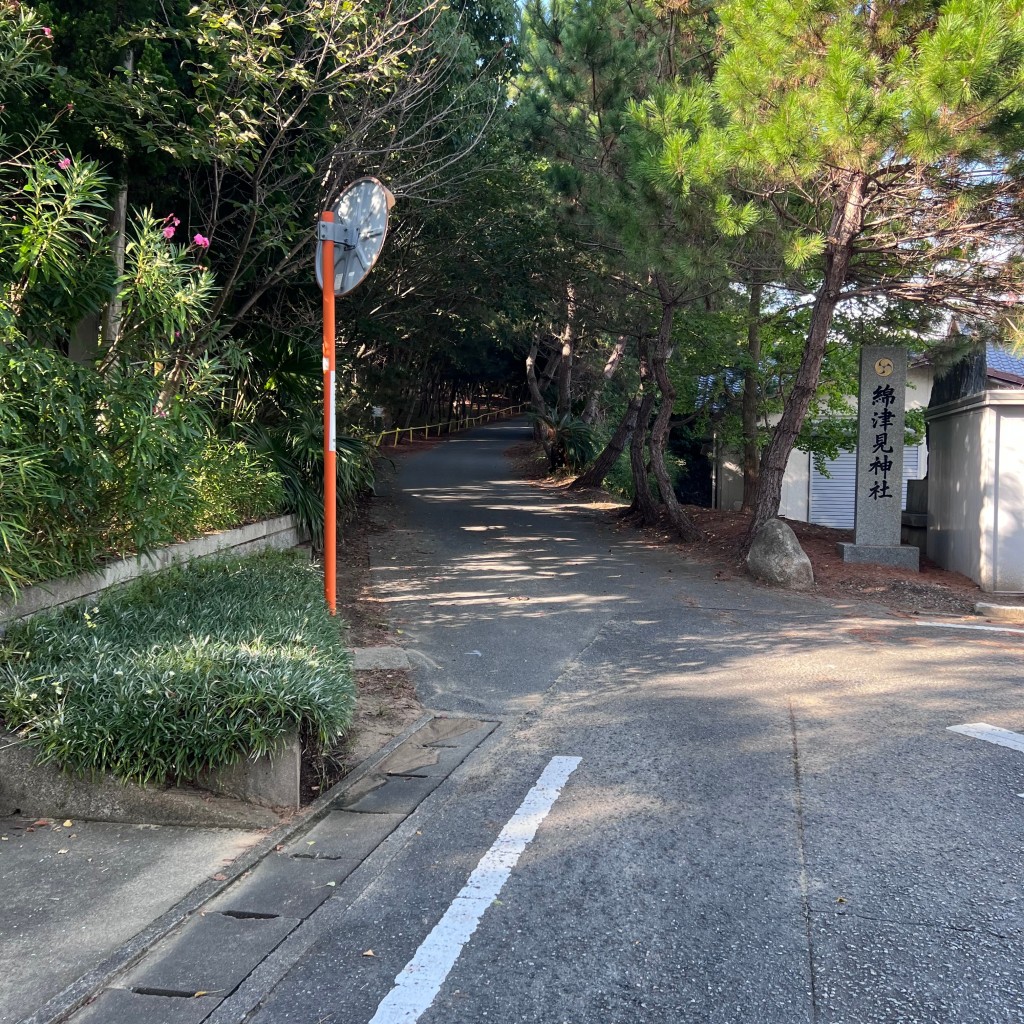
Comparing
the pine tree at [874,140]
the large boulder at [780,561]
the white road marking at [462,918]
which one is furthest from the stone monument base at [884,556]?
the white road marking at [462,918]

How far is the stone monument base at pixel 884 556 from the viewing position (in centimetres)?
1334

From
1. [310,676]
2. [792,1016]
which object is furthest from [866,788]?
[310,676]

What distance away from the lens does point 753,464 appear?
60.8ft

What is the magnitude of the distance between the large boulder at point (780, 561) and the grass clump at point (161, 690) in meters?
7.29

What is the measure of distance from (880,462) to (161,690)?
11.4 m

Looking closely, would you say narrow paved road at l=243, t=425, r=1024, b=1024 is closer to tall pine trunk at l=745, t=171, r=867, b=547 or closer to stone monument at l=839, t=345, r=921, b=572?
tall pine trunk at l=745, t=171, r=867, b=547

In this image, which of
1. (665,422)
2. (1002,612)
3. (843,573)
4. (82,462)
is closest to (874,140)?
(1002,612)

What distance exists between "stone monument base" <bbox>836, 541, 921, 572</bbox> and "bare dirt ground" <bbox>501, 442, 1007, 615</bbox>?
0.17 meters

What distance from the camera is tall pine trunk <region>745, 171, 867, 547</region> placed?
11305mm

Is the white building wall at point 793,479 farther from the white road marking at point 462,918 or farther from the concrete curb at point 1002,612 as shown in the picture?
the white road marking at point 462,918

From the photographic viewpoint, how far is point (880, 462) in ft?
44.7

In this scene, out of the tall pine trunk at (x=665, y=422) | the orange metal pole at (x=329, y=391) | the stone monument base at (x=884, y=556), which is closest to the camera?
the orange metal pole at (x=329, y=391)

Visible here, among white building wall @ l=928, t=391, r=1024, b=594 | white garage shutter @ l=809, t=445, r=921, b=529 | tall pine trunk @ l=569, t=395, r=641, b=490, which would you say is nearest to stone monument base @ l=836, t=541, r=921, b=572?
white building wall @ l=928, t=391, r=1024, b=594

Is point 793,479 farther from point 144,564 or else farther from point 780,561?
point 144,564
